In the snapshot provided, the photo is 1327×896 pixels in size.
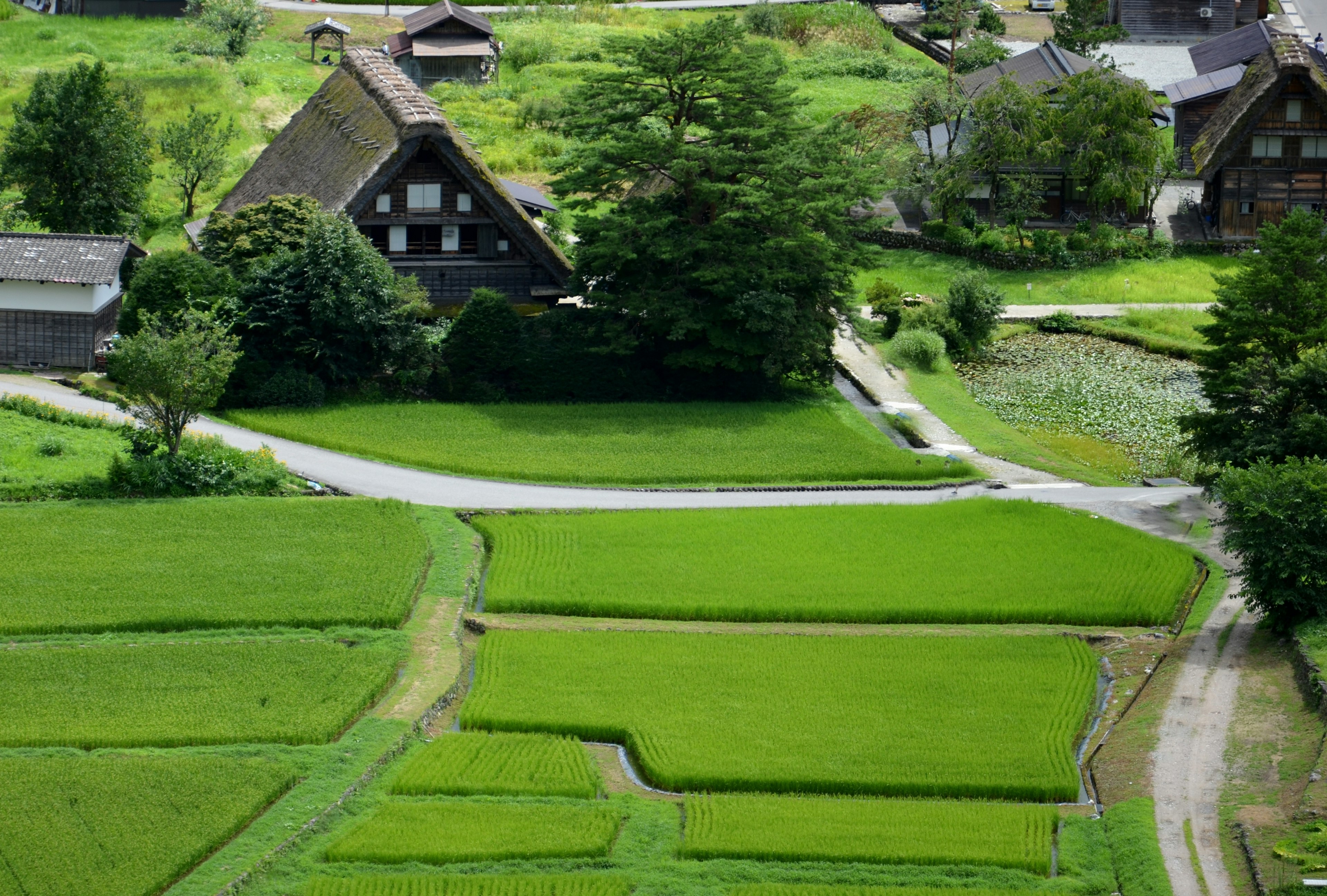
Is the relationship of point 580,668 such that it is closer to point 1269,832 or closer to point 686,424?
point 1269,832

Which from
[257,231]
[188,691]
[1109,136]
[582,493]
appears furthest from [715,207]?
[188,691]

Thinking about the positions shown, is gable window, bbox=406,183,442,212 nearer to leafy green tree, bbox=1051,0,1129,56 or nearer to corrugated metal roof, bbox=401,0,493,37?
corrugated metal roof, bbox=401,0,493,37

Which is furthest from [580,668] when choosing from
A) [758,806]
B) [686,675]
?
[758,806]

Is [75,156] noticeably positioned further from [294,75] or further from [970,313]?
[970,313]

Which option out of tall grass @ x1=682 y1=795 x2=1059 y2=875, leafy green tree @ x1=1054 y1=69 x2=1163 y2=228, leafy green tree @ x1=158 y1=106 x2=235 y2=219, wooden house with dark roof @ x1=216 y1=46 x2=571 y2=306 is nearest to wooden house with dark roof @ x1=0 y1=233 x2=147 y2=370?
wooden house with dark roof @ x1=216 y1=46 x2=571 y2=306

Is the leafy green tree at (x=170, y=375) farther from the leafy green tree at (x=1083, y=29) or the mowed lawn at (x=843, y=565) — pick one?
the leafy green tree at (x=1083, y=29)
